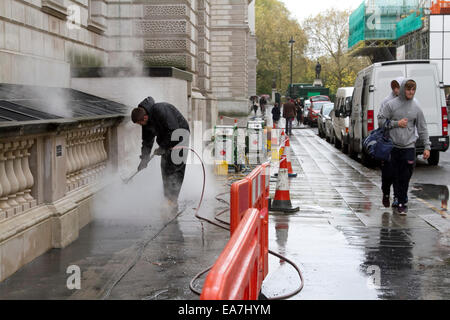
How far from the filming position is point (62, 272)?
6066mm

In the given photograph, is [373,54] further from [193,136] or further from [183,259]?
[183,259]

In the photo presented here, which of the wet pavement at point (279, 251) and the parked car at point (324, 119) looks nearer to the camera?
the wet pavement at point (279, 251)

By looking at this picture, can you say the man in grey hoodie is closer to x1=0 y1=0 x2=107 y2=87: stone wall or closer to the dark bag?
the dark bag

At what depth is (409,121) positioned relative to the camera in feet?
30.8

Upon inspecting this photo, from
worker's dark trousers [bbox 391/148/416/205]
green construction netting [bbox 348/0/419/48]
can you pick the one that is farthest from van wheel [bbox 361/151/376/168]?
green construction netting [bbox 348/0/419/48]

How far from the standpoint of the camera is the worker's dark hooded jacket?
9227 millimetres

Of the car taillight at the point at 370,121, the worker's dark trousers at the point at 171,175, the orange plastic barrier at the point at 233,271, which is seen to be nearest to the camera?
the orange plastic barrier at the point at 233,271

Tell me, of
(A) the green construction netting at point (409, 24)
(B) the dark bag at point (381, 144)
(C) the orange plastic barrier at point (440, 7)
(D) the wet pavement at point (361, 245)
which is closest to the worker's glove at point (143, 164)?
(D) the wet pavement at point (361, 245)

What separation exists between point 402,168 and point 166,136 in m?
3.34

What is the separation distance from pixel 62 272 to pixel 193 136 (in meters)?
14.0

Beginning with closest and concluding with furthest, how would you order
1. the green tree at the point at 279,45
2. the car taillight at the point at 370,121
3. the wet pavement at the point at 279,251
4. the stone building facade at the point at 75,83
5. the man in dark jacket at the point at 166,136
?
1. the wet pavement at the point at 279,251
2. the stone building facade at the point at 75,83
3. the man in dark jacket at the point at 166,136
4. the car taillight at the point at 370,121
5. the green tree at the point at 279,45

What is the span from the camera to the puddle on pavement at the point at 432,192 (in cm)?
1119

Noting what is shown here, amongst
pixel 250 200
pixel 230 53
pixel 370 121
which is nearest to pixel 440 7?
pixel 230 53

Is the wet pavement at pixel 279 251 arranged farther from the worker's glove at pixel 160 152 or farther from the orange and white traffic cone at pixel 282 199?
the worker's glove at pixel 160 152
